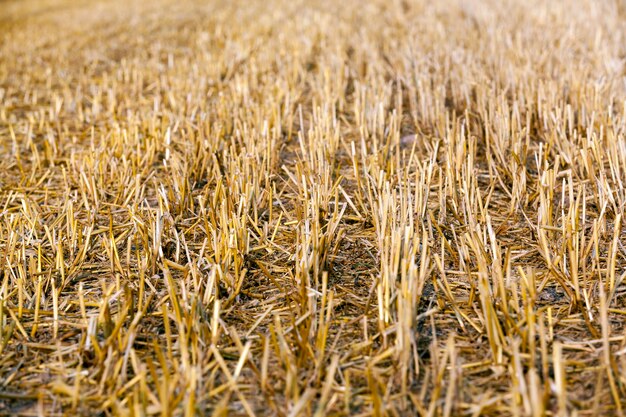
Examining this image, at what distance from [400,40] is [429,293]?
151 inches

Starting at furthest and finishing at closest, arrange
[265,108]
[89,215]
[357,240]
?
[265,108], [89,215], [357,240]

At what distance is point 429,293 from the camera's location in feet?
6.01

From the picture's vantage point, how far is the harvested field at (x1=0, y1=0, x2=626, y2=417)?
1.46 m

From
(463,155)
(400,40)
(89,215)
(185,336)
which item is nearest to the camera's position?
(185,336)

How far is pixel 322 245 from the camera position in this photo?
196cm

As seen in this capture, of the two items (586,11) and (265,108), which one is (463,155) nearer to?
(265,108)

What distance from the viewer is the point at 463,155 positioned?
2.63 m

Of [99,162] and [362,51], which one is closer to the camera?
[99,162]

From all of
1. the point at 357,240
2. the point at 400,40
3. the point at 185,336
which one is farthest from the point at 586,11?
the point at 185,336

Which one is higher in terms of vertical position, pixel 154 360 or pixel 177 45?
pixel 177 45

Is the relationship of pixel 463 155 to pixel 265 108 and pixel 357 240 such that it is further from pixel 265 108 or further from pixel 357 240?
pixel 265 108

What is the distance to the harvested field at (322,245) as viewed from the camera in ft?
4.80

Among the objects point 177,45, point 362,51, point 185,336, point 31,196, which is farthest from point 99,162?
point 177,45

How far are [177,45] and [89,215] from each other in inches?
164
